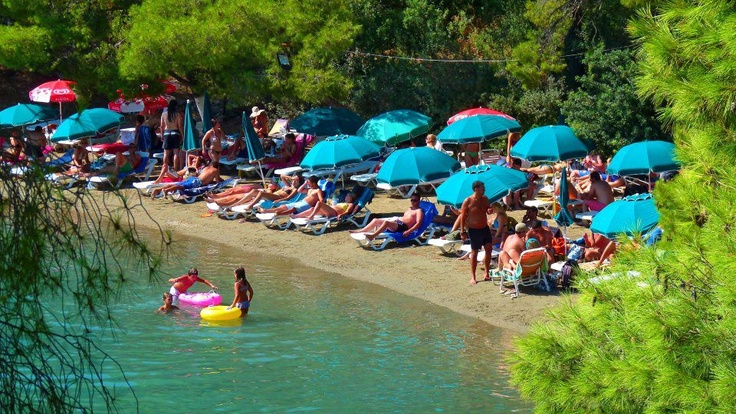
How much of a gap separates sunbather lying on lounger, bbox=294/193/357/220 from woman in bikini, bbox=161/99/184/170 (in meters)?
5.74

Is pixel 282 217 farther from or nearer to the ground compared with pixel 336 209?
nearer to the ground

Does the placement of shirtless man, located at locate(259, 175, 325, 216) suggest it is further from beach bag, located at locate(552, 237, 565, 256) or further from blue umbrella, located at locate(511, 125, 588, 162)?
beach bag, located at locate(552, 237, 565, 256)

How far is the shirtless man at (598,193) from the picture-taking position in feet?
63.1

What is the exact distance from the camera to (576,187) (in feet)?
68.5

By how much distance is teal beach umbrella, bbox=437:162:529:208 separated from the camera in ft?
59.3

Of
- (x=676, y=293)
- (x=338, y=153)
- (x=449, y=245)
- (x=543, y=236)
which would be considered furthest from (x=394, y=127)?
(x=676, y=293)

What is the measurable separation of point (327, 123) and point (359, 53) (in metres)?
3.69

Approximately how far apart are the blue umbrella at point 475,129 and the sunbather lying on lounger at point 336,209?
2853mm

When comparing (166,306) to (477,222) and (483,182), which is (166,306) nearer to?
(477,222)

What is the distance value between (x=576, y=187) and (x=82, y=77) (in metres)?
11.9

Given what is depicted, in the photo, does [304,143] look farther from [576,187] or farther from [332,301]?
[332,301]

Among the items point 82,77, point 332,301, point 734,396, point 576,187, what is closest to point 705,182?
point 734,396

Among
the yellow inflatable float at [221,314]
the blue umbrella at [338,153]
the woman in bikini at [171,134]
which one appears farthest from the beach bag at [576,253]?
the woman in bikini at [171,134]

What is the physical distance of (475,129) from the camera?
2228 centimetres
